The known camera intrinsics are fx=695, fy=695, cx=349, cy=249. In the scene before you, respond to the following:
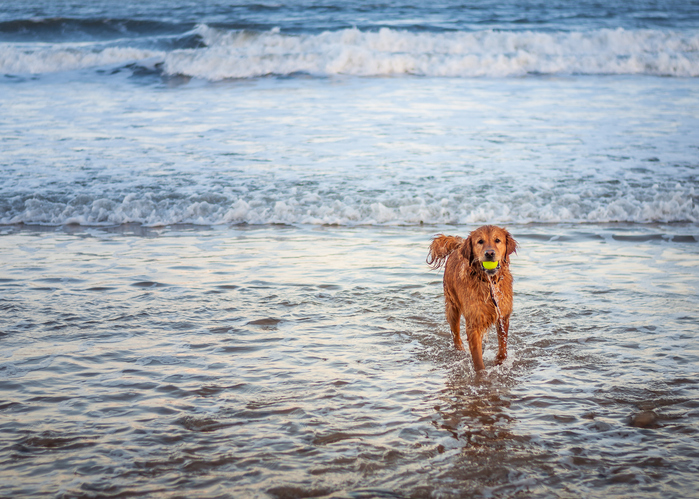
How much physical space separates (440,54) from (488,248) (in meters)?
21.4

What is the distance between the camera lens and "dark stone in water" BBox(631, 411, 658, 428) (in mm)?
4020

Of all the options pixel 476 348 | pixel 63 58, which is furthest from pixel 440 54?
pixel 476 348

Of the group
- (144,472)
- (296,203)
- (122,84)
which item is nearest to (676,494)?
(144,472)

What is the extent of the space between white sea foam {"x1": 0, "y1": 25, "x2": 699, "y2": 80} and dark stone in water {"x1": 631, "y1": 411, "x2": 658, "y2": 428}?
20.4 meters

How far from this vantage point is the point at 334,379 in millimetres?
4723

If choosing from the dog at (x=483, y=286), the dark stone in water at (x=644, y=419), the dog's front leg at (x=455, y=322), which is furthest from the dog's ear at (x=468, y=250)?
the dark stone in water at (x=644, y=419)

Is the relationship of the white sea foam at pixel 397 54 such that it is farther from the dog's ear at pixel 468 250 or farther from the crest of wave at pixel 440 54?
the dog's ear at pixel 468 250

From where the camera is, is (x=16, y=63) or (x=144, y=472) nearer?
(x=144, y=472)

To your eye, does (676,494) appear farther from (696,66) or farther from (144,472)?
(696,66)

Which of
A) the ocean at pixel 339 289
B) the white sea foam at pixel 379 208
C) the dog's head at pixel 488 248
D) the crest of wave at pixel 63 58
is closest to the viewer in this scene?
the ocean at pixel 339 289

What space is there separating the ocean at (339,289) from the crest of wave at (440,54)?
1.75 m

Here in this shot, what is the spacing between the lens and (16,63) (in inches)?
1000

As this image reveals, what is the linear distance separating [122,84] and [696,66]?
1877 cm

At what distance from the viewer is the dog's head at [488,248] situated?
A: 4.60 metres
